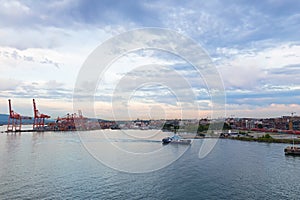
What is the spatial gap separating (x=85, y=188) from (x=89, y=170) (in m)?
1.73

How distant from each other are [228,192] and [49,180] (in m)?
4.16

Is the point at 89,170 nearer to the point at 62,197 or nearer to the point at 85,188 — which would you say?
the point at 85,188

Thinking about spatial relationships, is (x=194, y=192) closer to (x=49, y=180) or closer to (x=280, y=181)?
(x=280, y=181)

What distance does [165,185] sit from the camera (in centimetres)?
572

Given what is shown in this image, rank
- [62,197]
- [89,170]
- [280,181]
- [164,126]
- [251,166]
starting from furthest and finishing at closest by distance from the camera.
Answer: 1. [164,126]
2. [251,166]
3. [89,170]
4. [280,181]
5. [62,197]

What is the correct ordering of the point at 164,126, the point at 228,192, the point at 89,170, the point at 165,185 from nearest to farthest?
1. the point at 228,192
2. the point at 165,185
3. the point at 89,170
4. the point at 164,126

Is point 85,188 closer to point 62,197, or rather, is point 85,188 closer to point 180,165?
point 62,197

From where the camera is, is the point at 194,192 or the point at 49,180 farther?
the point at 49,180

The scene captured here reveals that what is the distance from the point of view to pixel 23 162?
27.0ft

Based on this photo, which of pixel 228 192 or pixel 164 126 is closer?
pixel 228 192

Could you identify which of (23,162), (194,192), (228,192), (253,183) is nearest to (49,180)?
(23,162)

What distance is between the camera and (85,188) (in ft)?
17.8

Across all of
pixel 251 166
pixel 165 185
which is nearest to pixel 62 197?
pixel 165 185

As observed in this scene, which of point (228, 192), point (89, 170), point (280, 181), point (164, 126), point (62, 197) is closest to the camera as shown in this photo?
point (62, 197)
